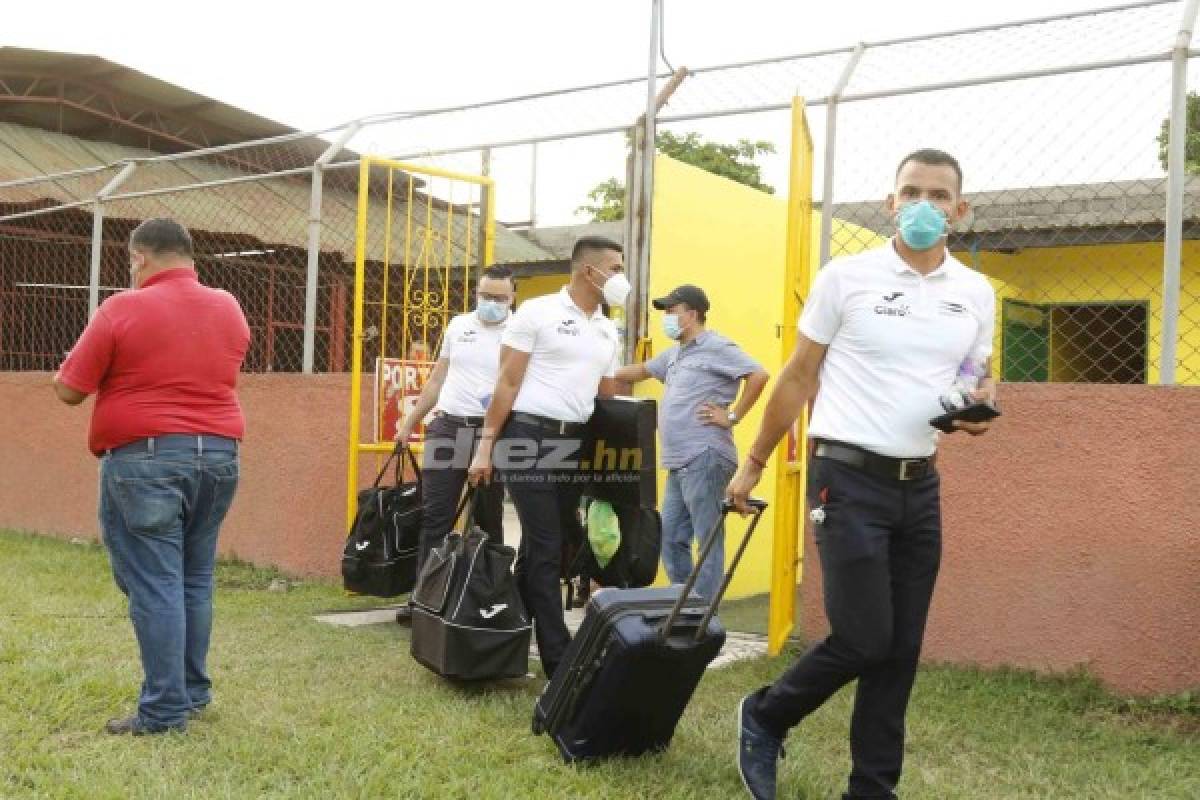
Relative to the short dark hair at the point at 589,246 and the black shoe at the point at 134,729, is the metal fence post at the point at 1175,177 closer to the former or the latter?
the short dark hair at the point at 589,246

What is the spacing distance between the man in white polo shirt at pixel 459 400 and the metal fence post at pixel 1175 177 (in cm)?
299

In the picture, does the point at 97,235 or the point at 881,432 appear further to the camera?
the point at 97,235

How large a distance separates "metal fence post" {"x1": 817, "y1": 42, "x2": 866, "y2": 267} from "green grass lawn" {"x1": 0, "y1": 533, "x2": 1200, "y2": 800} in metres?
1.95

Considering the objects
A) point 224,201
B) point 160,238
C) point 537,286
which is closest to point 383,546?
point 160,238

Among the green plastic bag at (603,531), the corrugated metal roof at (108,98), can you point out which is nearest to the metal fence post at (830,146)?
the green plastic bag at (603,531)

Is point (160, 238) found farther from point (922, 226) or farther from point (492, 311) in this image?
point (922, 226)

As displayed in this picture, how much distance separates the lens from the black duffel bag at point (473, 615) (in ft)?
14.9

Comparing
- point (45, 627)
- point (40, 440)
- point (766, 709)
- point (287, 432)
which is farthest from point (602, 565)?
point (40, 440)

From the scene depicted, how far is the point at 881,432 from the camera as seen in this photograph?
10.4ft

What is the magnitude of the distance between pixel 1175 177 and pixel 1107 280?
1689mm

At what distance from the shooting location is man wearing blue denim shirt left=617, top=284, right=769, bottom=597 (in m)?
5.80

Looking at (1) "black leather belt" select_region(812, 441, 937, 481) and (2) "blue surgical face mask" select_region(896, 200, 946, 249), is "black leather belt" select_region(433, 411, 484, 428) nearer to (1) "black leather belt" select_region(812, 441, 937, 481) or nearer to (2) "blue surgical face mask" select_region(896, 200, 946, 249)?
(1) "black leather belt" select_region(812, 441, 937, 481)

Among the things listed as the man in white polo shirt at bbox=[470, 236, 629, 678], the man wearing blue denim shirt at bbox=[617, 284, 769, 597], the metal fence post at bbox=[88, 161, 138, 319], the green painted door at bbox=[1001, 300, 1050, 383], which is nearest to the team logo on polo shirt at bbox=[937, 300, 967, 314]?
the man in white polo shirt at bbox=[470, 236, 629, 678]

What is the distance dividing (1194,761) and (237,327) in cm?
354
